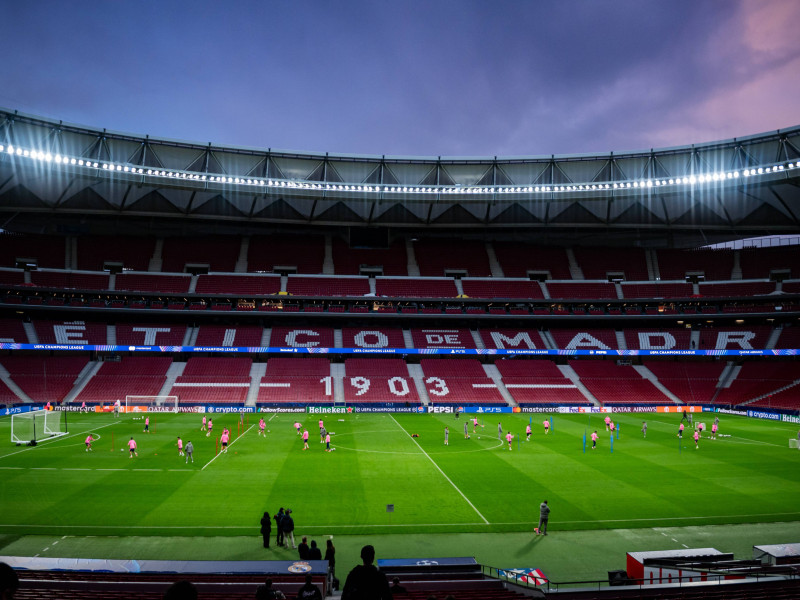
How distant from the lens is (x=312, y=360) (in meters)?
57.9

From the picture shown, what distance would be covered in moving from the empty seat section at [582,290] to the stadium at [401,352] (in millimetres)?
398

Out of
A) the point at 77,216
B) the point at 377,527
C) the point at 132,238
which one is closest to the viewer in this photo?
the point at 377,527

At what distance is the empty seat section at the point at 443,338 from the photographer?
59.6 metres

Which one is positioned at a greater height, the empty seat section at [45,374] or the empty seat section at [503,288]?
the empty seat section at [503,288]

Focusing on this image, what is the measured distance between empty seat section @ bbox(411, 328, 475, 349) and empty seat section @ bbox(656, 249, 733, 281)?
2714 cm

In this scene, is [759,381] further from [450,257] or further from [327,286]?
[327,286]

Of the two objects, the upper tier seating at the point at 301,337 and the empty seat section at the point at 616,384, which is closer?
the empty seat section at the point at 616,384

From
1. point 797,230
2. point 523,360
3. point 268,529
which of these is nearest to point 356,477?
point 268,529

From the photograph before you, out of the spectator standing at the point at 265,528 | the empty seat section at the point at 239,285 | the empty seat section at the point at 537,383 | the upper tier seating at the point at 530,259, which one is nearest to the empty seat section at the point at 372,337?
the empty seat section at the point at 239,285

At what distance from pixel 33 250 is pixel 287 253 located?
2851cm

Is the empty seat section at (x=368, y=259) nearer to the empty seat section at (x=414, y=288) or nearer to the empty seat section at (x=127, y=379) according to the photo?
the empty seat section at (x=414, y=288)

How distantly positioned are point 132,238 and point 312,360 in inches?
1149

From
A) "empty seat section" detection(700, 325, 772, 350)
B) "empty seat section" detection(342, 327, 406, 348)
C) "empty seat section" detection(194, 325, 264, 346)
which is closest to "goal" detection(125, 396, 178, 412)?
"empty seat section" detection(194, 325, 264, 346)

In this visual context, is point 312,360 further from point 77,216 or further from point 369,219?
point 77,216
